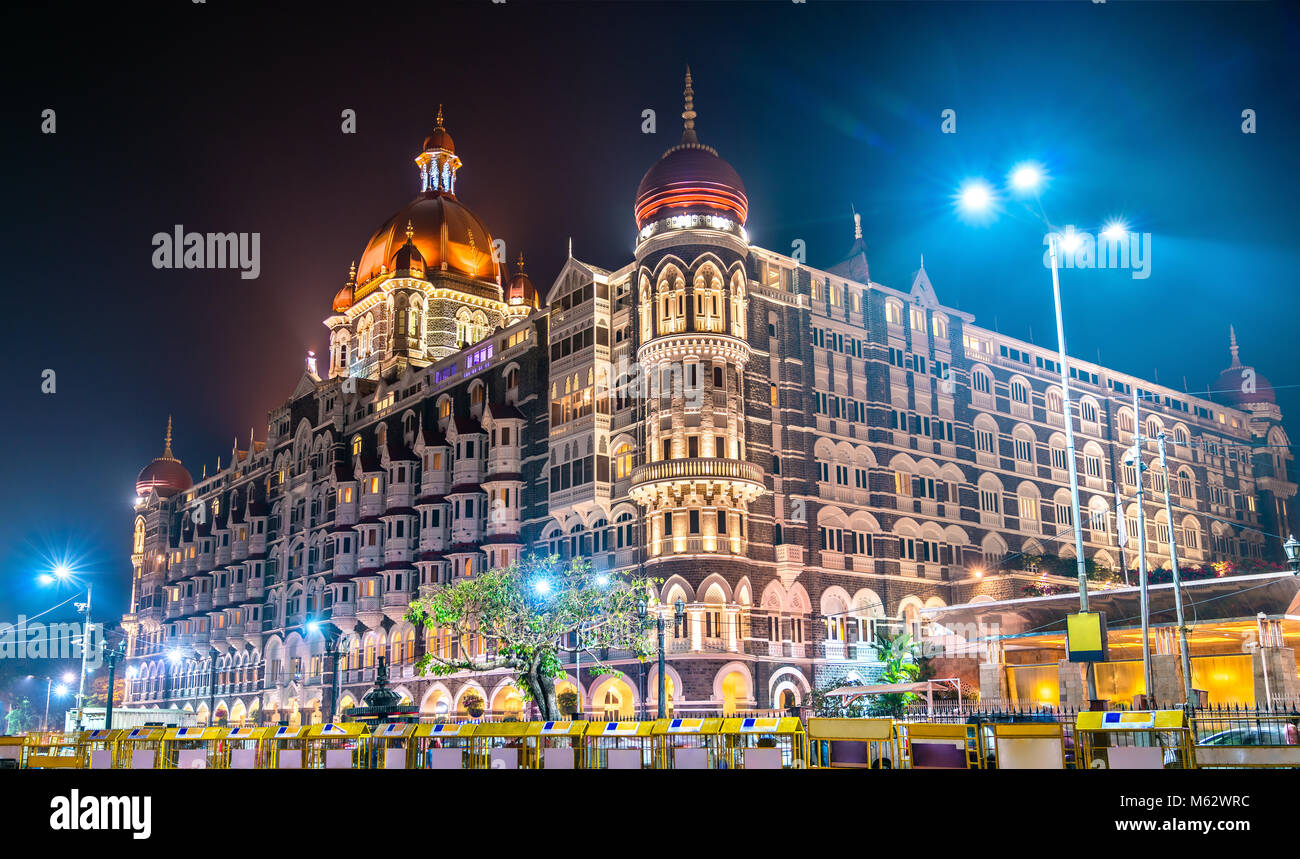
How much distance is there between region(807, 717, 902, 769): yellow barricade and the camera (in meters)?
20.2

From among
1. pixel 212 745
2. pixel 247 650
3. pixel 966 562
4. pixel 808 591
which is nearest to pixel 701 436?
pixel 808 591

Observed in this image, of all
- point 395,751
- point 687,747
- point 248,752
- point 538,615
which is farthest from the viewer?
point 538,615

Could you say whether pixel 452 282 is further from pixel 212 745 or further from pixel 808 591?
pixel 212 745

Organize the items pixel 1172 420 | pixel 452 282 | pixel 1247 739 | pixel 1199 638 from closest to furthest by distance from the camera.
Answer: pixel 1247 739 < pixel 1199 638 < pixel 1172 420 < pixel 452 282

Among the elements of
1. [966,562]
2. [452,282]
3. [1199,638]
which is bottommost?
[1199,638]

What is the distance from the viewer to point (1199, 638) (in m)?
53.2

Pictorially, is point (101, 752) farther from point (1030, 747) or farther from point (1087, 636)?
point (1087, 636)

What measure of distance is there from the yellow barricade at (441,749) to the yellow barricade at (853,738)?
7.81m

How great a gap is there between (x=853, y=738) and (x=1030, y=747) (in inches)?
117

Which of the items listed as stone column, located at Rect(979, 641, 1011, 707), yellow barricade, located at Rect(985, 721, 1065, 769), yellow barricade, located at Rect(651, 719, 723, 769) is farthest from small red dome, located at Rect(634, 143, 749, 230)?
yellow barricade, located at Rect(985, 721, 1065, 769)

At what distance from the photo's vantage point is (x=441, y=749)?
81.6 feet

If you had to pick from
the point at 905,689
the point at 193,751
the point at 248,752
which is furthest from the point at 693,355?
the point at 193,751

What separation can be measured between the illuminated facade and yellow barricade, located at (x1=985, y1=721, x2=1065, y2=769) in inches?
1377
